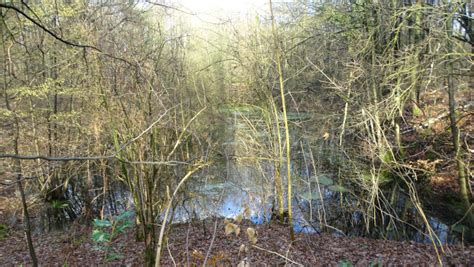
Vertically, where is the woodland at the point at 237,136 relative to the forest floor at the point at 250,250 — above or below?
above

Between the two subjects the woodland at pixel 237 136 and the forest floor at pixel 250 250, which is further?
the forest floor at pixel 250 250

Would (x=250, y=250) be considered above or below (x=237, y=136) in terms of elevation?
below

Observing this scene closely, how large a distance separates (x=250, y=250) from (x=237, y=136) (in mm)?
3501

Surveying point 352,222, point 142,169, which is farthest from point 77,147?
point 352,222

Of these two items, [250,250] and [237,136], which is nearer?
[250,250]

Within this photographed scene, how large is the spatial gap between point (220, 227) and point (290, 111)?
36.9ft

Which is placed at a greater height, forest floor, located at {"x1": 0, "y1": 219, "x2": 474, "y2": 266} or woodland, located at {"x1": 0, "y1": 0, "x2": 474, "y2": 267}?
woodland, located at {"x1": 0, "y1": 0, "x2": 474, "y2": 267}

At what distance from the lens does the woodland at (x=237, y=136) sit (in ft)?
22.1

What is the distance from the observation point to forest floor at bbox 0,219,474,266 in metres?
7.20

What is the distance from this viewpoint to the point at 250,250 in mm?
7977

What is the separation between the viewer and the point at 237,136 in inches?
412

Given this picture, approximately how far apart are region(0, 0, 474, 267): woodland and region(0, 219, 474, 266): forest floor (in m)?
0.05

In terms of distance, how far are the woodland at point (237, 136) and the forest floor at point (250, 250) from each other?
5cm

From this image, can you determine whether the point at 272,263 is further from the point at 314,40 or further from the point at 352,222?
the point at 314,40
